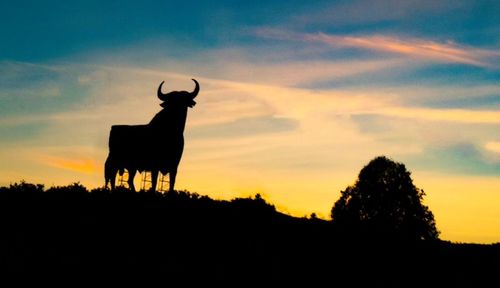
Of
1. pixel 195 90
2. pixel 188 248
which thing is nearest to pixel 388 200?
pixel 195 90

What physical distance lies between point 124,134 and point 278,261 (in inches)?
481

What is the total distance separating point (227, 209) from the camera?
17.1m

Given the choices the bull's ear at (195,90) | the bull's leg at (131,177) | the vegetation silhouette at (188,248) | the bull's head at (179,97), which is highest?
the bull's ear at (195,90)

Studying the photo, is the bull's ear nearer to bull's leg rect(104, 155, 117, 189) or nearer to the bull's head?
the bull's head

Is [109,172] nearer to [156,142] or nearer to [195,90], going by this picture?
[156,142]

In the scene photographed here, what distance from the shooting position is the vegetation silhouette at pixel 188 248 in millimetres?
10852

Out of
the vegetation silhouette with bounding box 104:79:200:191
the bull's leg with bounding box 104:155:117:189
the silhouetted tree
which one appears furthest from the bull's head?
the silhouetted tree

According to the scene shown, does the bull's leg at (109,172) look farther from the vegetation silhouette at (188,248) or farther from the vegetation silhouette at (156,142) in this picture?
the vegetation silhouette at (188,248)

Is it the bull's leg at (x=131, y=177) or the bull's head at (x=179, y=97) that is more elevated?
the bull's head at (x=179, y=97)

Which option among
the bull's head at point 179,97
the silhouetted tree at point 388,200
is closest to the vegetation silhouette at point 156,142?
the bull's head at point 179,97

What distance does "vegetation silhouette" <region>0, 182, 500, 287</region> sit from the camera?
35.6 ft

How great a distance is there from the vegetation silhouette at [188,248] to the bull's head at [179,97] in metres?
4.46

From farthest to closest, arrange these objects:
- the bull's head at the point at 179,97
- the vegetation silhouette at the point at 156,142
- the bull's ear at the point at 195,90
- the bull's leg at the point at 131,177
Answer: the bull's leg at the point at 131,177 < the bull's ear at the point at 195,90 < the bull's head at the point at 179,97 < the vegetation silhouette at the point at 156,142

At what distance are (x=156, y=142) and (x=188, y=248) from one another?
29.9 feet
